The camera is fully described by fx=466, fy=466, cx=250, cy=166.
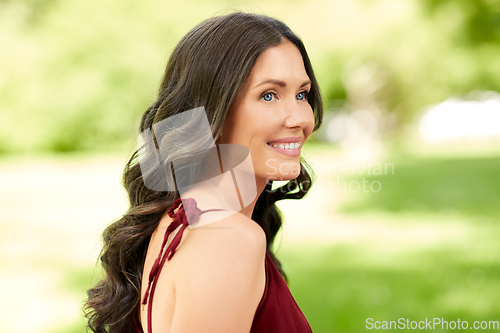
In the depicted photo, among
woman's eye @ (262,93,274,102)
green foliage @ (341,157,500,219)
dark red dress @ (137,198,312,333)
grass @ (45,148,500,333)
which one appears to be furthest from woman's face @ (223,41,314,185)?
Answer: green foliage @ (341,157,500,219)

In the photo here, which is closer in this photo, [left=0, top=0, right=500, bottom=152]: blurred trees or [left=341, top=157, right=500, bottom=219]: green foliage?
[left=341, top=157, right=500, bottom=219]: green foliage

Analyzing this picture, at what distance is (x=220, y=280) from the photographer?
144cm

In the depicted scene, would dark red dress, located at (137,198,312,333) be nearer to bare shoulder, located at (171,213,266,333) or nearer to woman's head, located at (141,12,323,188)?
bare shoulder, located at (171,213,266,333)

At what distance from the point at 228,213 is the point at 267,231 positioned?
3.44 ft

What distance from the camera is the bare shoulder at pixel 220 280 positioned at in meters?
1.43

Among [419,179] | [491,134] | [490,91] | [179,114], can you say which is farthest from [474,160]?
[179,114]

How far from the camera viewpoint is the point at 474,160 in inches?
643

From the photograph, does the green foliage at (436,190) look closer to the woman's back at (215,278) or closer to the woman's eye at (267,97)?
the woman's eye at (267,97)

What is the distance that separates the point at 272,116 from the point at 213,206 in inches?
16.2

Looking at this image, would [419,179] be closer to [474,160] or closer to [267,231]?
[474,160]

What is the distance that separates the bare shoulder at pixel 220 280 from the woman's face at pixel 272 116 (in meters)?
0.39

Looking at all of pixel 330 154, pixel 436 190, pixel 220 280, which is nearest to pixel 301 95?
pixel 220 280

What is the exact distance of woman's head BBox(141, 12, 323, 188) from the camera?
70.0 inches

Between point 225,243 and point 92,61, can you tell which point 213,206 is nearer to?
point 225,243
